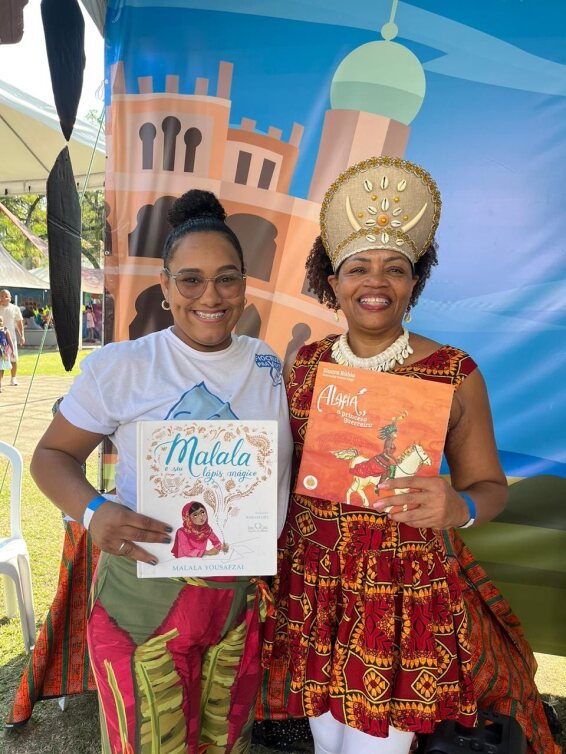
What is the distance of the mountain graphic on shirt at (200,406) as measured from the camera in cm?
138

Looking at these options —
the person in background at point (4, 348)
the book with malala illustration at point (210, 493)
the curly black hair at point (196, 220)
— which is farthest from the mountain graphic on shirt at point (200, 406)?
the person in background at point (4, 348)

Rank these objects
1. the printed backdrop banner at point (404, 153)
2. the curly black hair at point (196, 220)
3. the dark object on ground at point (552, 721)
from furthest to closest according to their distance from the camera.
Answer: the printed backdrop banner at point (404, 153)
the dark object on ground at point (552, 721)
the curly black hair at point (196, 220)

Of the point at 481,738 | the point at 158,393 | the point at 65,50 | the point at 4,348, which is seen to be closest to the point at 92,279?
the point at 65,50

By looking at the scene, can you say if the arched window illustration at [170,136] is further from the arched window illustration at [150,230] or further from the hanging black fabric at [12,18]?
the hanging black fabric at [12,18]

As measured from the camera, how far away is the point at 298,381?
5.45ft

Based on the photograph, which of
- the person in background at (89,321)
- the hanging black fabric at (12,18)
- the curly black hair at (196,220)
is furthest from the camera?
the person in background at (89,321)

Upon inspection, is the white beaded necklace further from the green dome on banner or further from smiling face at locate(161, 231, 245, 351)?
the green dome on banner

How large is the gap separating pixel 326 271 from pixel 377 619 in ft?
3.70

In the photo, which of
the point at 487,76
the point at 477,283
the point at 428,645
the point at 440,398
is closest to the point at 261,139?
the point at 487,76

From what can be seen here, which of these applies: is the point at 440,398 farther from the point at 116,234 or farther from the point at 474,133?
the point at 116,234

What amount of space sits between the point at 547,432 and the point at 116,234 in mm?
2628

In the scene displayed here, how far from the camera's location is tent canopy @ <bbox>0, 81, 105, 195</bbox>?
3.63m

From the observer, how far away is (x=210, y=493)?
51.6 inches

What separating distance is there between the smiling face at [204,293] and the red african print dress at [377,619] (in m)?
0.36
